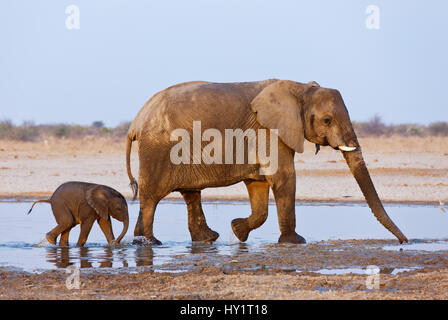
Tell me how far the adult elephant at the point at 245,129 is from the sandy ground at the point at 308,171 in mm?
7095

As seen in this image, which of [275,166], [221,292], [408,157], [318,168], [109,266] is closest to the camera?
[221,292]

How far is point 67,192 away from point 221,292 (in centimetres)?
475

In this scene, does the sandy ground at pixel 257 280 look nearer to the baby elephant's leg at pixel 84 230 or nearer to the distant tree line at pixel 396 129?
the baby elephant's leg at pixel 84 230

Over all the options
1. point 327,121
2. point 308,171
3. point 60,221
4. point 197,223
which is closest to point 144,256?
point 60,221

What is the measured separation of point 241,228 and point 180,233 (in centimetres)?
165

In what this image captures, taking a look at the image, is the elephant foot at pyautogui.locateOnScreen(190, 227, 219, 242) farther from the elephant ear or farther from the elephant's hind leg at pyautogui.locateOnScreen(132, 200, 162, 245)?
the elephant ear

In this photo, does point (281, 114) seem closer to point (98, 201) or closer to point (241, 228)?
point (241, 228)

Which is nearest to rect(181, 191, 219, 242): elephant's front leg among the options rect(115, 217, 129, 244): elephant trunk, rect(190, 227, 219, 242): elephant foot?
rect(190, 227, 219, 242): elephant foot

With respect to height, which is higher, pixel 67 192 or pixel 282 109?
pixel 282 109

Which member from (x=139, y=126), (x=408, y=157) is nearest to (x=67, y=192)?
(x=139, y=126)

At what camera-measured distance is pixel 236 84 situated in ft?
35.7

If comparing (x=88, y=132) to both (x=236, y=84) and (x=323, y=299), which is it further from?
(x=323, y=299)

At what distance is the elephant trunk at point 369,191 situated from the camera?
10.1 m
